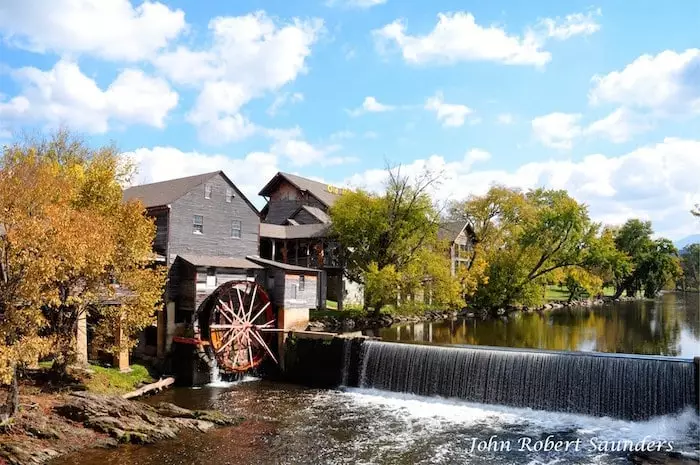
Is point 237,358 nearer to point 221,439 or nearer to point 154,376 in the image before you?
point 154,376

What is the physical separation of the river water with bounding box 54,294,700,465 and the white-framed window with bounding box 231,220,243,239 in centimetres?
727

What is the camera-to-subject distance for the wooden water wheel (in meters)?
22.3

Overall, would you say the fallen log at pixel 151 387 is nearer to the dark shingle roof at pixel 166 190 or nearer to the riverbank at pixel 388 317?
the dark shingle roof at pixel 166 190

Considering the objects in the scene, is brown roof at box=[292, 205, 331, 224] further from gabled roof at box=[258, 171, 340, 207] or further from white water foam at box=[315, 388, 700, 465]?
white water foam at box=[315, 388, 700, 465]

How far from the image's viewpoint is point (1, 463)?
1152cm

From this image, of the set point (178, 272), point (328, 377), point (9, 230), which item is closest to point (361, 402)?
point (328, 377)

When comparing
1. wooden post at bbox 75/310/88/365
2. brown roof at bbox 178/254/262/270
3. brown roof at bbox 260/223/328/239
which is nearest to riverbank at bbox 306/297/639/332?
brown roof at bbox 178/254/262/270

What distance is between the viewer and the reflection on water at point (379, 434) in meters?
12.9

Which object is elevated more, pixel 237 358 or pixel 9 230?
A: pixel 9 230

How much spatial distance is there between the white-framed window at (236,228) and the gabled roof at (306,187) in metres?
13.7

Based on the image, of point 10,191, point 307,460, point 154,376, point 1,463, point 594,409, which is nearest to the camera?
point 1,463

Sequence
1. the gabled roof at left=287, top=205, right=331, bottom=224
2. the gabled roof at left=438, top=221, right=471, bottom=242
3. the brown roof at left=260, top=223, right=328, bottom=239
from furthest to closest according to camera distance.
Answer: the gabled roof at left=438, top=221, right=471, bottom=242 → the gabled roof at left=287, top=205, right=331, bottom=224 → the brown roof at left=260, top=223, right=328, bottom=239

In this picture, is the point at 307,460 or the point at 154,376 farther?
the point at 154,376

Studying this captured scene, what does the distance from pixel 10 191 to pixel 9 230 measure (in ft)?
4.45
